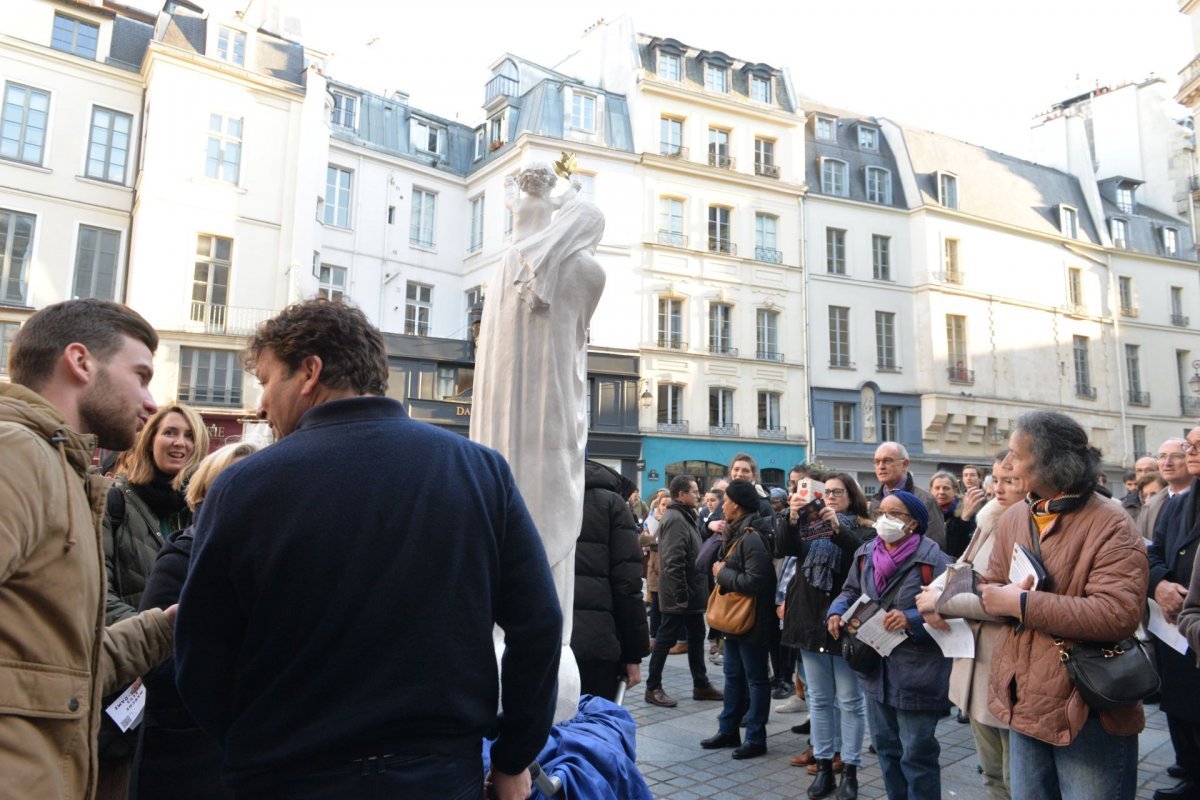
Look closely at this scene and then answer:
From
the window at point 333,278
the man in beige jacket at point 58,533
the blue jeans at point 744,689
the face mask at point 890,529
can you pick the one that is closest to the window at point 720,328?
the window at point 333,278

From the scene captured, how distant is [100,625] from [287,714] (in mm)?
654

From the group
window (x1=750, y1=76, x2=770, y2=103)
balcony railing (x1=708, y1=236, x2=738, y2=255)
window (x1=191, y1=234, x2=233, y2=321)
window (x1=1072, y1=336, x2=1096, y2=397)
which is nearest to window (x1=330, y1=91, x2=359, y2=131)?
window (x1=191, y1=234, x2=233, y2=321)

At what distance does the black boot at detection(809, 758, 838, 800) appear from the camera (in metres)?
5.12

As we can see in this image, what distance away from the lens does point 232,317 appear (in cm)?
2322

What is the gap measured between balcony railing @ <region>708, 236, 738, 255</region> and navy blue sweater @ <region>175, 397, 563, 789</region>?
93.7ft

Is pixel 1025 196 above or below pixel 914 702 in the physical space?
above

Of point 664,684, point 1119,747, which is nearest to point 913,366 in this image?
point 664,684

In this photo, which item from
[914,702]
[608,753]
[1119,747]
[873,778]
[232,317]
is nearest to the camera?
[608,753]

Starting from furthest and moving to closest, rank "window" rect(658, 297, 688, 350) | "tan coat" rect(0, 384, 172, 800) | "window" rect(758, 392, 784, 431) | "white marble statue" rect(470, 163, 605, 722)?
"window" rect(758, 392, 784, 431), "window" rect(658, 297, 688, 350), "white marble statue" rect(470, 163, 605, 722), "tan coat" rect(0, 384, 172, 800)

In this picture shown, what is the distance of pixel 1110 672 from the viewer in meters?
3.08

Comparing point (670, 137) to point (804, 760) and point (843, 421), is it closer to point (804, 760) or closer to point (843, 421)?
point (843, 421)

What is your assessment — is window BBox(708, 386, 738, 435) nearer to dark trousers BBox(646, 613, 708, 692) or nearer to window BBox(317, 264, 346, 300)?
window BBox(317, 264, 346, 300)

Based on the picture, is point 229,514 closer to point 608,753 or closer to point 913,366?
point 608,753

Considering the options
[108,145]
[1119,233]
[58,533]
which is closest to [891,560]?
[58,533]
